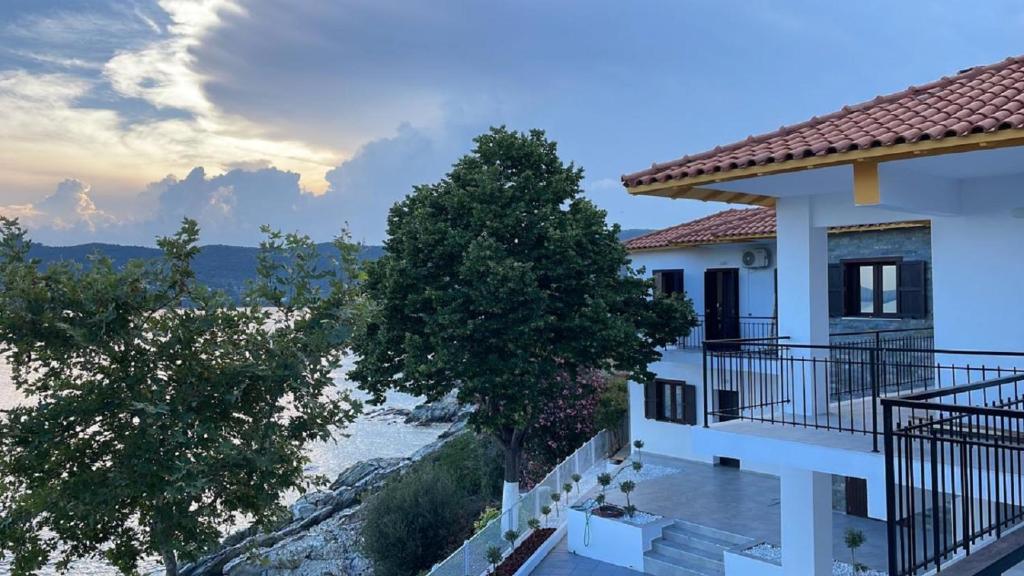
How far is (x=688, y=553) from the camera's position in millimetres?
15078

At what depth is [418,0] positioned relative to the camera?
20328 mm

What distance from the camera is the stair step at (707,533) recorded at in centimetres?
1484

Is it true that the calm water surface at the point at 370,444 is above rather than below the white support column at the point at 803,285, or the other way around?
below

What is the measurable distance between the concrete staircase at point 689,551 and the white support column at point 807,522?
440 centimetres

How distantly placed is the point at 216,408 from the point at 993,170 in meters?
9.97

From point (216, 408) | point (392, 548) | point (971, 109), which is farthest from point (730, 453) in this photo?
point (392, 548)

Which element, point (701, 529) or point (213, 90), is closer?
point (701, 529)

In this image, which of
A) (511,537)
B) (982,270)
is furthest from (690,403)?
(982,270)

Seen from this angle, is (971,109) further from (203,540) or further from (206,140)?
(206,140)

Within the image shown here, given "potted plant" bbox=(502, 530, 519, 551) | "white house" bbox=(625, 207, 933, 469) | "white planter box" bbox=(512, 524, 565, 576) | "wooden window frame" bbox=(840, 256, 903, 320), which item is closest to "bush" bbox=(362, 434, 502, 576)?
"potted plant" bbox=(502, 530, 519, 551)

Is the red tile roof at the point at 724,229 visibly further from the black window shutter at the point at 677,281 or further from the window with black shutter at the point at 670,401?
the window with black shutter at the point at 670,401

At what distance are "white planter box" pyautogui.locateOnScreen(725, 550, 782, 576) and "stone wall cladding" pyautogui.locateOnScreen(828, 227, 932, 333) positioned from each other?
696cm

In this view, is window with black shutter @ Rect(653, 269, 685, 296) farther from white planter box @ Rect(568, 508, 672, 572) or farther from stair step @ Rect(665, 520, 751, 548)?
white planter box @ Rect(568, 508, 672, 572)

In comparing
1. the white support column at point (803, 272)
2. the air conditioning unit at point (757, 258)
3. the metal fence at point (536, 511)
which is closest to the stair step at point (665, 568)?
the metal fence at point (536, 511)
